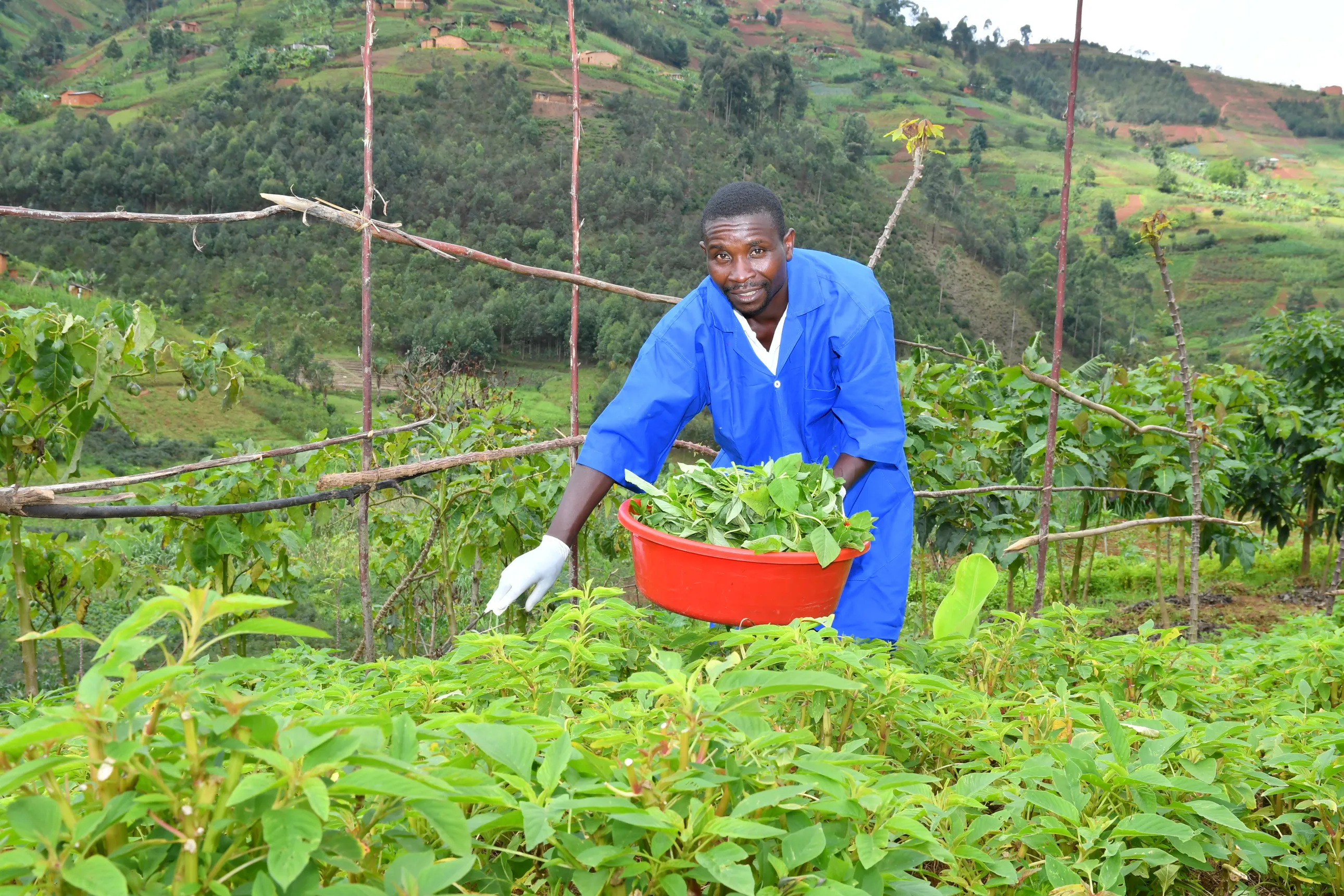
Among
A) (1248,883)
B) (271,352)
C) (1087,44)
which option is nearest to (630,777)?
(1248,883)

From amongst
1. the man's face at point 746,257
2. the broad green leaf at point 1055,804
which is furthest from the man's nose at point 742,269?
the broad green leaf at point 1055,804

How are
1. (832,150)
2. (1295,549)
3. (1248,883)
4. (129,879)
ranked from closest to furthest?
(129,879)
(1248,883)
(1295,549)
(832,150)

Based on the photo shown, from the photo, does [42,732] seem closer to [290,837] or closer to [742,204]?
[290,837]

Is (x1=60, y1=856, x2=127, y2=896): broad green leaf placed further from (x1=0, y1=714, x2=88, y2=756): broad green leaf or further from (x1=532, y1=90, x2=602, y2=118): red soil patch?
(x1=532, y1=90, x2=602, y2=118): red soil patch

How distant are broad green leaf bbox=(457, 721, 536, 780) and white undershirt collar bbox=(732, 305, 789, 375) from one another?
1.71 m

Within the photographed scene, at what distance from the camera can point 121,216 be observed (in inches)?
82.7

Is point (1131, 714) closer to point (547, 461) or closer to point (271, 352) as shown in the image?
point (547, 461)

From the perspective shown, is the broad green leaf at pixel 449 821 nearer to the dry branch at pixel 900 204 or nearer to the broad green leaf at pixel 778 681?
the broad green leaf at pixel 778 681

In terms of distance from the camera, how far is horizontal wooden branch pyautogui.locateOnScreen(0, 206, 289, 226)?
1924 mm

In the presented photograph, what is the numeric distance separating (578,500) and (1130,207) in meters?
60.3

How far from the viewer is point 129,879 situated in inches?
26.5

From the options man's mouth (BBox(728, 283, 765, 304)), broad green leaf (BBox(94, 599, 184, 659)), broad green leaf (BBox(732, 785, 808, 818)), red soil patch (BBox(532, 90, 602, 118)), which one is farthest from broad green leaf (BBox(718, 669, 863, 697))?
red soil patch (BBox(532, 90, 602, 118))

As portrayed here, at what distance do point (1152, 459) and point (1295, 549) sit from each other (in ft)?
19.4

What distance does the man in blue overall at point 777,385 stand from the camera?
7.64 ft
